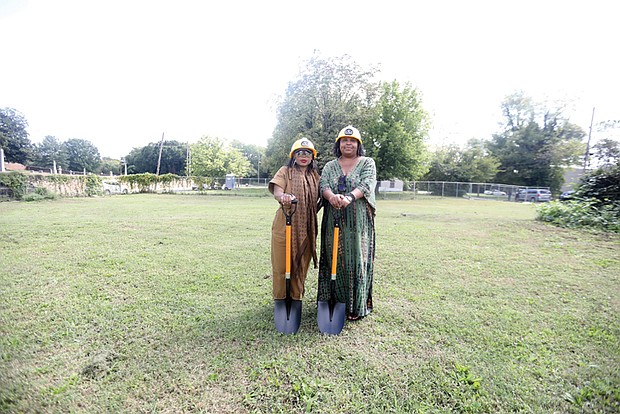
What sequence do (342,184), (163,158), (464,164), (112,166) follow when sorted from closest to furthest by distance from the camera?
(342,184) → (464,164) → (163,158) → (112,166)

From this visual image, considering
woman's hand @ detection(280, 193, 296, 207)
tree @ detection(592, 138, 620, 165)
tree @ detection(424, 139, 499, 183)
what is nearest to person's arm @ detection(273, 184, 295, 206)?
woman's hand @ detection(280, 193, 296, 207)

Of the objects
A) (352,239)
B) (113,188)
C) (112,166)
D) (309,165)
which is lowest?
(113,188)

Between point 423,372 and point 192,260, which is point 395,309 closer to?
point 423,372

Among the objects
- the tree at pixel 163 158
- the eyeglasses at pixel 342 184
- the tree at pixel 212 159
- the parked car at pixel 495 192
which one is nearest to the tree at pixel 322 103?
the tree at pixel 212 159

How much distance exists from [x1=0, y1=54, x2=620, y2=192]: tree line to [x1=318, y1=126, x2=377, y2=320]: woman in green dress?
10.6 meters

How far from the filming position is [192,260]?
502 cm

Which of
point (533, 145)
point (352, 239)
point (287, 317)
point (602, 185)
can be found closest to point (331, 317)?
point (287, 317)

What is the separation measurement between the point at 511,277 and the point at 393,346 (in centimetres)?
292

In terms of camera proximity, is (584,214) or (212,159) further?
(212,159)

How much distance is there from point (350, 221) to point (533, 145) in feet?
132

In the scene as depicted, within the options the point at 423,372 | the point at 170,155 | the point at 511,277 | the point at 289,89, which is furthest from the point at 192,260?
the point at 170,155

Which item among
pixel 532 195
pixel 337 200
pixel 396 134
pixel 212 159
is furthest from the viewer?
pixel 212 159

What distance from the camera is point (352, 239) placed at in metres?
2.73

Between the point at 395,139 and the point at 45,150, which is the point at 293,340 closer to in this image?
the point at 45,150
